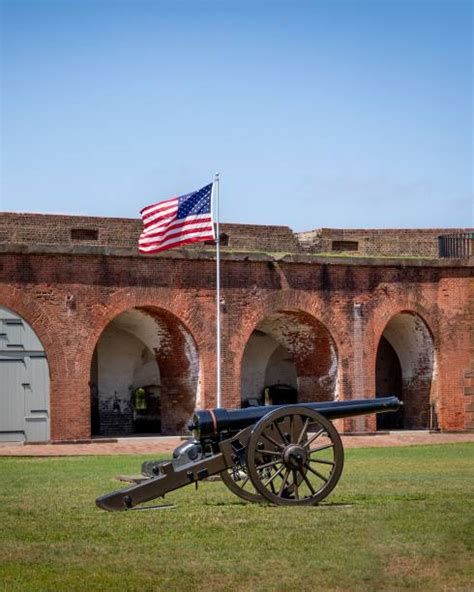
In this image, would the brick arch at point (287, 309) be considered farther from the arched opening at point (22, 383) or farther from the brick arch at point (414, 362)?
the arched opening at point (22, 383)

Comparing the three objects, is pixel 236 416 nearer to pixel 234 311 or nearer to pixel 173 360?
pixel 234 311

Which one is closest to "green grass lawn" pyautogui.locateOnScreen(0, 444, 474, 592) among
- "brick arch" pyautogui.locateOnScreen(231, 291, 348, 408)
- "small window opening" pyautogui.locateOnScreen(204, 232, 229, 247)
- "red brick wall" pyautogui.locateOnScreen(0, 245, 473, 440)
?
"red brick wall" pyautogui.locateOnScreen(0, 245, 473, 440)

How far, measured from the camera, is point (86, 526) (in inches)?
438

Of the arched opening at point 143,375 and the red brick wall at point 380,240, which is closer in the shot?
the arched opening at point 143,375

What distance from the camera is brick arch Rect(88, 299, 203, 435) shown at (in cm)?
2431

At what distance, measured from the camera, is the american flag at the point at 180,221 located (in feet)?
73.1

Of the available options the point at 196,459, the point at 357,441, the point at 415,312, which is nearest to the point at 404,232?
the point at 415,312

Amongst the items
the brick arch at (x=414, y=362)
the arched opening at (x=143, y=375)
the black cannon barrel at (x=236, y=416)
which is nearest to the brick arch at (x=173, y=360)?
the arched opening at (x=143, y=375)

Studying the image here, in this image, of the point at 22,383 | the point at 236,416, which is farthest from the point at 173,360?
the point at 236,416

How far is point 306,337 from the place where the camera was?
86.5ft

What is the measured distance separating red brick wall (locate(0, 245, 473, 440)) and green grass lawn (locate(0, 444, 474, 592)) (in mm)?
8491

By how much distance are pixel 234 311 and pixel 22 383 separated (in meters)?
4.53

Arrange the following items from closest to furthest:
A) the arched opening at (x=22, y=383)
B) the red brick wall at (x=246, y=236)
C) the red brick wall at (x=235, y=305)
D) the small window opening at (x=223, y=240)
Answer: the arched opening at (x=22, y=383) < the red brick wall at (x=235, y=305) < the red brick wall at (x=246, y=236) < the small window opening at (x=223, y=240)

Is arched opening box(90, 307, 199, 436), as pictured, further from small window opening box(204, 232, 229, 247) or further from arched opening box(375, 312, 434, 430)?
arched opening box(375, 312, 434, 430)
